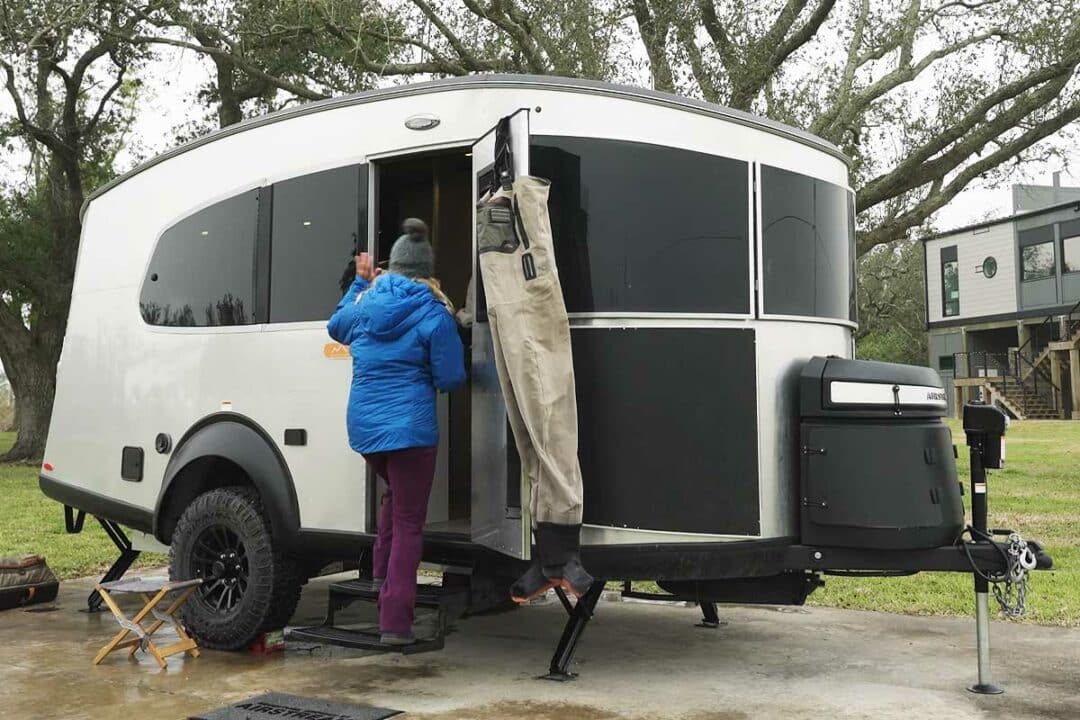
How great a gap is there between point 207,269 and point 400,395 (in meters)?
1.69

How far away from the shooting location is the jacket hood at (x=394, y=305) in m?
4.78

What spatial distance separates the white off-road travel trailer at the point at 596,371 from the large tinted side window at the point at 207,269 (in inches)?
0.6

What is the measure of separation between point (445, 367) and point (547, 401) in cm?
69

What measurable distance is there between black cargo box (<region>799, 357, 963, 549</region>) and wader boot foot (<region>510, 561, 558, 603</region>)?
1108 mm

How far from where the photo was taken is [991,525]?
9.84m

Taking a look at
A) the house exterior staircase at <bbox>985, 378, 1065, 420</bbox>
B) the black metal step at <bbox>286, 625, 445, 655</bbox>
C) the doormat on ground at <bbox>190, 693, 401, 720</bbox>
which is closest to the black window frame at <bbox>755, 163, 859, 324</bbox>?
the black metal step at <bbox>286, 625, 445, 655</bbox>

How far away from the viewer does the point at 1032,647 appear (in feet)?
17.9

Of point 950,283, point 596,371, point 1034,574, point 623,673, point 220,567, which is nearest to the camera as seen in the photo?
point 596,371

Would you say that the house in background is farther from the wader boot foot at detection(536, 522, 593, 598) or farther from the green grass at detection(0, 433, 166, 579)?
the wader boot foot at detection(536, 522, 593, 598)

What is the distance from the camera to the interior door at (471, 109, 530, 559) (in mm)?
4438

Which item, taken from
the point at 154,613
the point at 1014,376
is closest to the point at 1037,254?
the point at 1014,376

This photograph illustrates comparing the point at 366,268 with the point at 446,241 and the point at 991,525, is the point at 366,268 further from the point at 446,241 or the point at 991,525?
the point at 991,525

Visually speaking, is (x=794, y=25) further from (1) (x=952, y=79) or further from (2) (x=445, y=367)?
(2) (x=445, y=367)

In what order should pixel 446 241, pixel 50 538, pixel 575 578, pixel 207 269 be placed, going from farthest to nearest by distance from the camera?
pixel 50 538
pixel 446 241
pixel 207 269
pixel 575 578
